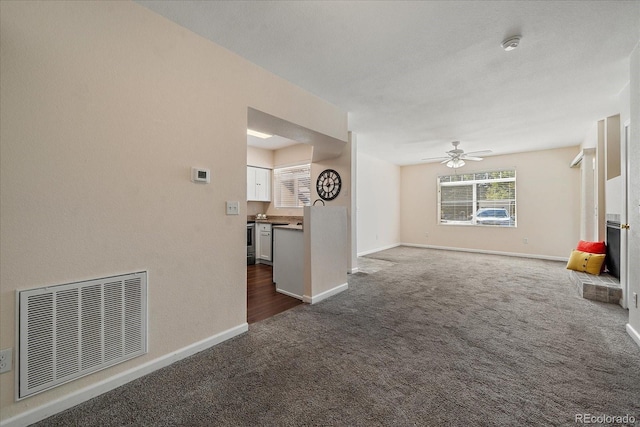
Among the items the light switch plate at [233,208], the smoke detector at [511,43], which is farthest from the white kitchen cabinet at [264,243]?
the smoke detector at [511,43]

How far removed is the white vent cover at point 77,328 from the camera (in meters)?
1.43

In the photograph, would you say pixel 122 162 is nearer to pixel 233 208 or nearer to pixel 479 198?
pixel 233 208

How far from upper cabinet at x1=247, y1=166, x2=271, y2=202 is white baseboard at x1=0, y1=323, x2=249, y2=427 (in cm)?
391

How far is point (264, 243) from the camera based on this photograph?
565 cm

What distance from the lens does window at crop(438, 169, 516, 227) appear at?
6.63m

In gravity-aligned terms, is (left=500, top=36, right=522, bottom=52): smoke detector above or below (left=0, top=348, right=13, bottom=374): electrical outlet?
above

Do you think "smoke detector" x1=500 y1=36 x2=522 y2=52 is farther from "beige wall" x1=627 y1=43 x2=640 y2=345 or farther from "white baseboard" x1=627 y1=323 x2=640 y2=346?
"white baseboard" x1=627 y1=323 x2=640 y2=346

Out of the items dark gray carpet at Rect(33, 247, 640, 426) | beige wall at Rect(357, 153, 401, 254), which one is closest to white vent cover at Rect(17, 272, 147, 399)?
dark gray carpet at Rect(33, 247, 640, 426)

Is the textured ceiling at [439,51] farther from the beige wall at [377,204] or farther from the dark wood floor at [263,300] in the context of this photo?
the beige wall at [377,204]

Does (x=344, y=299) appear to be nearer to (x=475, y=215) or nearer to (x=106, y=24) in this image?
(x=106, y=24)

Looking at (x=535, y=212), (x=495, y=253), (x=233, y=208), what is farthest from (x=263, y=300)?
(x=535, y=212)

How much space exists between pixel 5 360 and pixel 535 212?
8.38 meters

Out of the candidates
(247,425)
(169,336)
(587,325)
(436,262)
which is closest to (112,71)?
(169,336)

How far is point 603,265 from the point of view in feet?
12.8
